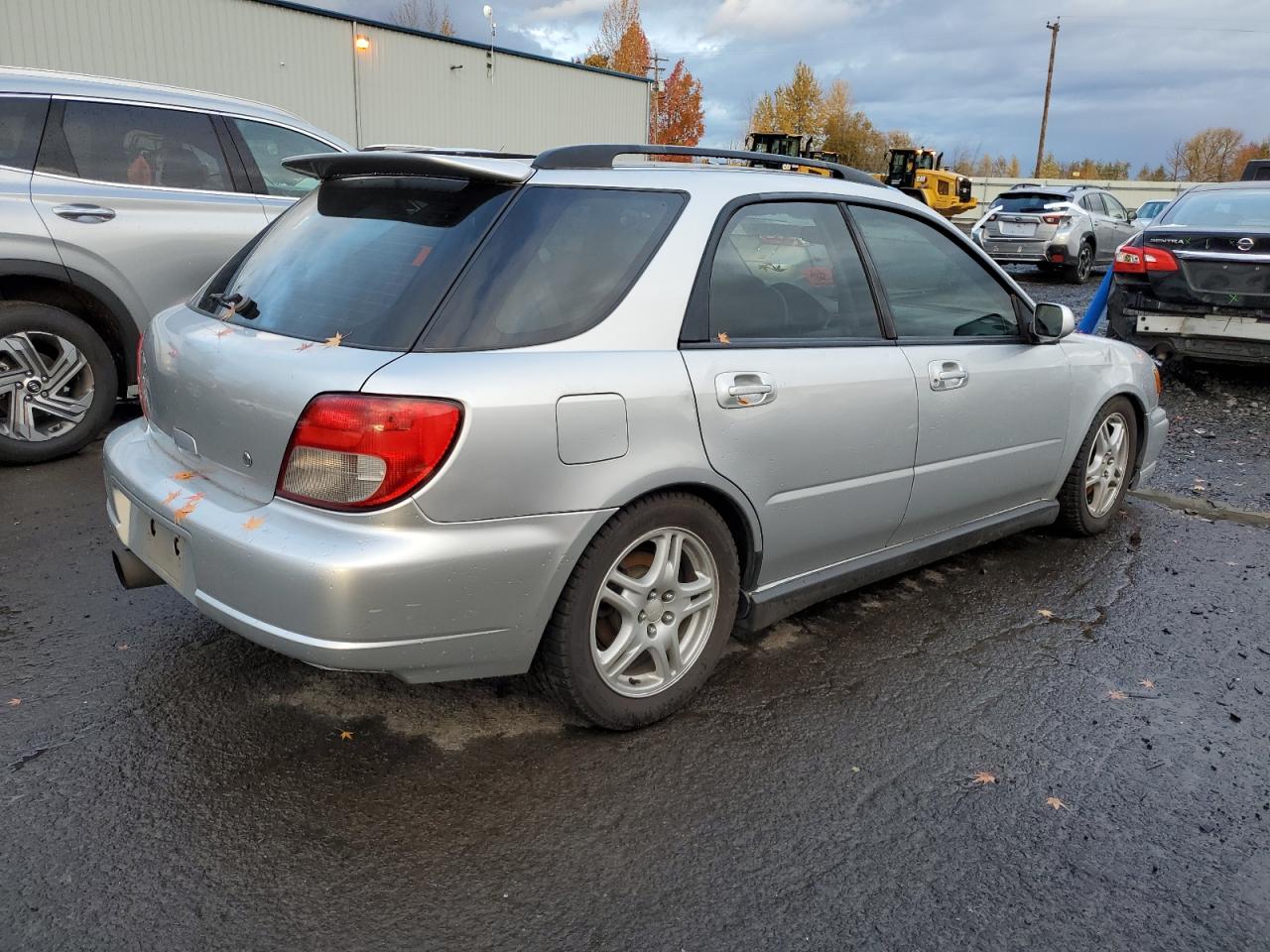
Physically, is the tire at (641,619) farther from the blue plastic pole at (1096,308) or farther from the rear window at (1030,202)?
the rear window at (1030,202)

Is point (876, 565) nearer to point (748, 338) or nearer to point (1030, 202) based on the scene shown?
point (748, 338)

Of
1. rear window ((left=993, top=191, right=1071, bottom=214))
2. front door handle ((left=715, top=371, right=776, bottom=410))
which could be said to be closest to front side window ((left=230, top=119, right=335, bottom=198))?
front door handle ((left=715, top=371, right=776, bottom=410))

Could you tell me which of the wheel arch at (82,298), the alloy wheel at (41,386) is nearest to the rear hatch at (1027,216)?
the wheel arch at (82,298)

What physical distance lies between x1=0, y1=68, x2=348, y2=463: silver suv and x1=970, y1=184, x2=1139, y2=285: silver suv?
1450 centimetres

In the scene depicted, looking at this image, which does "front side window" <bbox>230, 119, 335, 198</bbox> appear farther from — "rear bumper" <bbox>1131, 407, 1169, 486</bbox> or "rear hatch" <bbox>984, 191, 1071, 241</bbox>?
"rear hatch" <bbox>984, 191, 1071, 241</bbox>

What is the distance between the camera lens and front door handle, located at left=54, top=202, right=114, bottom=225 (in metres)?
5.23

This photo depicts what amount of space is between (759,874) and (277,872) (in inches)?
44.7

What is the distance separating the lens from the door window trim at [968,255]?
362 cm

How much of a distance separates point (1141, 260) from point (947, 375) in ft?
18.0

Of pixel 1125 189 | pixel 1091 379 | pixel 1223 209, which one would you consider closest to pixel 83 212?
pixel 1091 379

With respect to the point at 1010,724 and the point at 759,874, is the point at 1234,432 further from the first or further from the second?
the point at 759,874

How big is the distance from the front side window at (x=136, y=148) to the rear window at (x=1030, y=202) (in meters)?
15.2

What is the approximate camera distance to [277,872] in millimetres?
2338

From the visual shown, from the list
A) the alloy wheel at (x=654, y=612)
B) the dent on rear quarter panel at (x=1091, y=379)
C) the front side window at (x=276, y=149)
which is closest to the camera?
the alloy wheel at (x=654, y=612)
